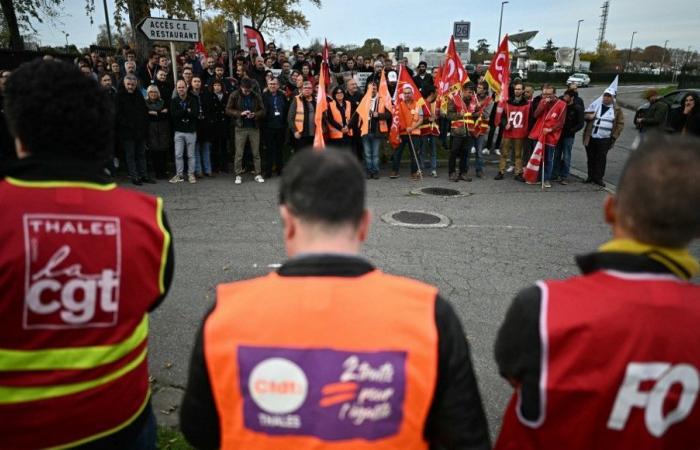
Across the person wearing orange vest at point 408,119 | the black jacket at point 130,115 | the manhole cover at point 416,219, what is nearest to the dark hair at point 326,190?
the manhole cover at point 416,219

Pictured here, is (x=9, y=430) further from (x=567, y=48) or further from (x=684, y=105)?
(x=567, y=48)

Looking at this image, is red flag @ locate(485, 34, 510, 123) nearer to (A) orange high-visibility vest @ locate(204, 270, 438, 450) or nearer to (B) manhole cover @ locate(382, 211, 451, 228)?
(B) manhole cover @ locate(382, 211, 451, 228)

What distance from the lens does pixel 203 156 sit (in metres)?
10.4

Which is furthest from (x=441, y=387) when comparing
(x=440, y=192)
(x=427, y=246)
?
(x=440, y=192)

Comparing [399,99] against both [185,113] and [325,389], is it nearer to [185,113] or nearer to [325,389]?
[185,113]

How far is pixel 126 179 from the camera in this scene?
1002 cm

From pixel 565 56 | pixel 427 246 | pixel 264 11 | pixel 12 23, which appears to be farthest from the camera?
pixel 565 56

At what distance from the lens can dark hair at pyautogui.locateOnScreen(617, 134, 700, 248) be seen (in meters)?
1.35

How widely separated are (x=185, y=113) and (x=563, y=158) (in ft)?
26.1

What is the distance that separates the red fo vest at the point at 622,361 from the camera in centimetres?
130

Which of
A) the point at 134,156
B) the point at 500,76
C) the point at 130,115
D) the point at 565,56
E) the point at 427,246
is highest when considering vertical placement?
the point at 565,56

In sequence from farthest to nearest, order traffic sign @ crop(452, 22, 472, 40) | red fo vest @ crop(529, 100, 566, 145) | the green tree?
the green tree, traffic sign @ crop(452, 22, 472, 40), red fo vest @ crop(529, 100, 566, 145)

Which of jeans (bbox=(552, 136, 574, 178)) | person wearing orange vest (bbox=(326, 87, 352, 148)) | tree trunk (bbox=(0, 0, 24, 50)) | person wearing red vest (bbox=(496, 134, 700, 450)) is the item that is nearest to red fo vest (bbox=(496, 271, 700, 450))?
person wearing red vest (bbox=(496, 134, 700, 450))

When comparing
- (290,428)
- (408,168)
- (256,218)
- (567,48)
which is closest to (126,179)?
(256,218)
